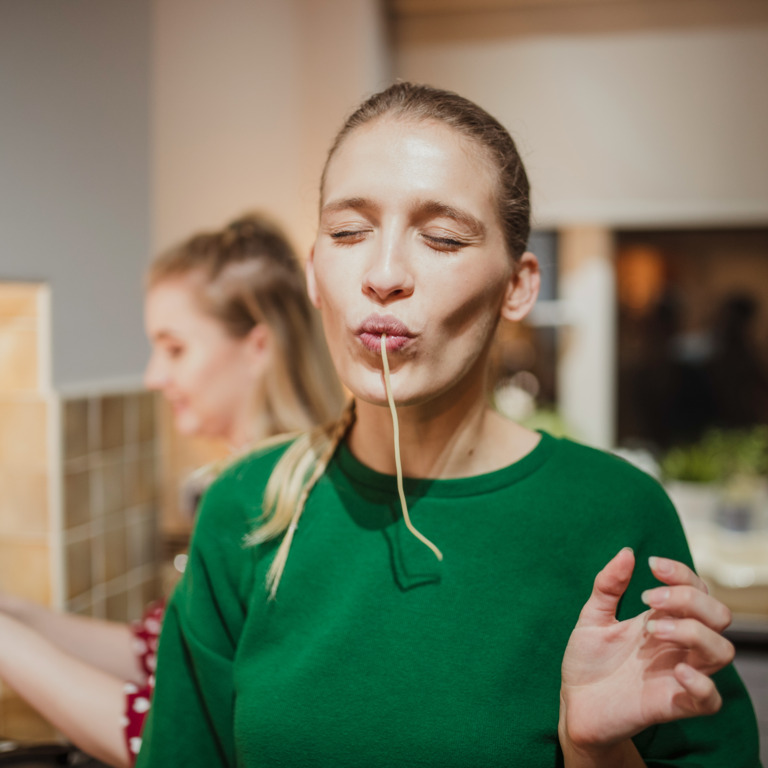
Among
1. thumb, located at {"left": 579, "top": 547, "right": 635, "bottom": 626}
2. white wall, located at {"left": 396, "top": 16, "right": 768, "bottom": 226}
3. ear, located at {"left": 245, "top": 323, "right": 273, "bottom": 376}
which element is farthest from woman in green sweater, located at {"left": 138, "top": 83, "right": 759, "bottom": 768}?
white wall, located at {"left": 396, "top": 16, "right": 768, "bottom": 226}

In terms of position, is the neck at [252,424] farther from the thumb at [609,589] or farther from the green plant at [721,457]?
the green plant at [721,457]

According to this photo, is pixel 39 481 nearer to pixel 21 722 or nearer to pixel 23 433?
pixel 23 433

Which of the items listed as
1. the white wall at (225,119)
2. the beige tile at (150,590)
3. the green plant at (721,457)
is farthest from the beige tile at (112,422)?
the green plant at (721,457)

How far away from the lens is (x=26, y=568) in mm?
1420

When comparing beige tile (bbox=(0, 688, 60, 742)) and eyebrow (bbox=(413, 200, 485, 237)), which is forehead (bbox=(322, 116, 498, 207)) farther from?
beige tile (bbox=(0, 688, 60, 742))

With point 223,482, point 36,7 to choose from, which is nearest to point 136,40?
point 36,7

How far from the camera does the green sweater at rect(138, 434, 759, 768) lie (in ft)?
2.28

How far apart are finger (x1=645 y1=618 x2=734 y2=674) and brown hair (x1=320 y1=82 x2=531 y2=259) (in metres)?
0.37

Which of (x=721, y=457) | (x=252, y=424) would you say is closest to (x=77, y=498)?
(x=252, y=424)

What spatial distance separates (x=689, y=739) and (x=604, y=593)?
23 cm

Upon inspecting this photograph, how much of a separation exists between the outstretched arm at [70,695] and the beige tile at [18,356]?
553mm

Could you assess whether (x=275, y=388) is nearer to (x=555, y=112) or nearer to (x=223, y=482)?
(x=223, y=482)

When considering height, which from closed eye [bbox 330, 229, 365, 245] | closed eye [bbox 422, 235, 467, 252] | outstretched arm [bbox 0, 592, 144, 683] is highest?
closed eye [bbox 330, 229, 365, 245]

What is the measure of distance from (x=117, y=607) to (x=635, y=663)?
52.7 inches
